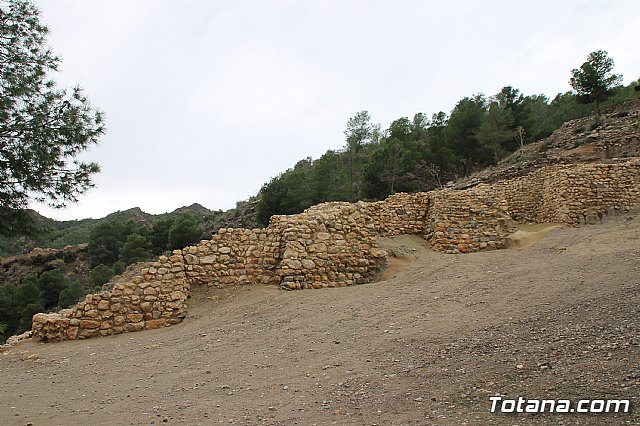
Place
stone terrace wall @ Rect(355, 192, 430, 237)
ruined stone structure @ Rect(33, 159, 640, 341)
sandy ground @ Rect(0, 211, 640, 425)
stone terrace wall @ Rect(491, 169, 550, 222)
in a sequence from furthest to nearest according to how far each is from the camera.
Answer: stone terrace wall @ Rect(491, 169, 550, 222) < stone terrace wall @ Rect(355, 192, 430, 237) < ruined stone structure @ Rect(33, 159, 640, 341) < sandy ground @ Rect(0, 211, 640, 425)

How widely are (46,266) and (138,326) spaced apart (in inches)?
1396

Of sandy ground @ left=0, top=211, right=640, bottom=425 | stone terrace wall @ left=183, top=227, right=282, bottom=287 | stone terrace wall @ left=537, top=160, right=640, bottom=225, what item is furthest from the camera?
stone terrace wall @ left=537, top=160, right=640, bottom=225

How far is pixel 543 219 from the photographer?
15.5 metres

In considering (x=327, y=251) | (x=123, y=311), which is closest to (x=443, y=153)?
(x=327, y=251)

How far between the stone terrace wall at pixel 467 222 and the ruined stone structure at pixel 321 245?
0.09 feet

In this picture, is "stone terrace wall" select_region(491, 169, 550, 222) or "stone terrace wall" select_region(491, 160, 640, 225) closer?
"stone terrace wall" select_region(491, 160, 640, 225)

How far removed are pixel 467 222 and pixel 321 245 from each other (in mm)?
5289

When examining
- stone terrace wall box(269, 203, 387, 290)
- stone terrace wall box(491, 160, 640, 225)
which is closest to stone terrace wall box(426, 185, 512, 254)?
stone terrace wall box(491, 160, 640, 225)

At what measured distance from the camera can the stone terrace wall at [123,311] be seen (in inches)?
298

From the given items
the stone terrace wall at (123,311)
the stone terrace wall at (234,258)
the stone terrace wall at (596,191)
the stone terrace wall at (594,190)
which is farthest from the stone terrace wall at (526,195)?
the stone terrace wall at (123,311)

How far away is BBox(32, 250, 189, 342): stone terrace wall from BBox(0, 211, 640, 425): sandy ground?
0.30 m

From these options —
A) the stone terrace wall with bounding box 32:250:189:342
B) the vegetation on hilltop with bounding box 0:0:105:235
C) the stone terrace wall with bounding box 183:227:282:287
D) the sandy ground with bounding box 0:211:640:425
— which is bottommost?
the sandy ground with bounding box 0:211:640:425

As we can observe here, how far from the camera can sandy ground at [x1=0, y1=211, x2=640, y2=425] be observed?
3.30 metres

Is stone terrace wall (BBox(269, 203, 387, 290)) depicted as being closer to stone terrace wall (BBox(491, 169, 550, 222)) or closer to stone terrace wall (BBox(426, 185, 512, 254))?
stone terrace wall (BBox(426, 185, 512, 254))
